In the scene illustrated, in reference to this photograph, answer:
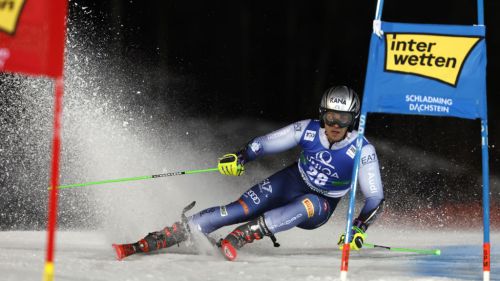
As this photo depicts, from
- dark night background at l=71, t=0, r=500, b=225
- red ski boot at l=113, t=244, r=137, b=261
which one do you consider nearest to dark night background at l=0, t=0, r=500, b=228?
dark night background at l=71, t=0, r=500, b=225

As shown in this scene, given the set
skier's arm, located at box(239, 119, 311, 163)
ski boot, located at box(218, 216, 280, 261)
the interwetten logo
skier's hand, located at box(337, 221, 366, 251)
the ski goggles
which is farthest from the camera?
skier's arm, located at box(239, 119, 311, 163)

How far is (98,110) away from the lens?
937 centimetres

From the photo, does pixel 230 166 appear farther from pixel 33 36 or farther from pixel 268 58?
pixel 268 58

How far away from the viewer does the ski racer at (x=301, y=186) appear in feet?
20.8

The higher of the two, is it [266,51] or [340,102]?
[266,51]

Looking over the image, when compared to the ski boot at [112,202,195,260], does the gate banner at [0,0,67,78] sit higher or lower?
higher

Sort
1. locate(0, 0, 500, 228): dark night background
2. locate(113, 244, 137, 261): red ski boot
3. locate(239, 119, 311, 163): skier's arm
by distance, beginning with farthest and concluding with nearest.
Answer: locate(0, 0, 500, 228): dark night background → locate(239, 119, 311, 163): skier's arm → locate(113, 244, 137, 261): red ski boot

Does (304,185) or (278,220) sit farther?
(304,185)

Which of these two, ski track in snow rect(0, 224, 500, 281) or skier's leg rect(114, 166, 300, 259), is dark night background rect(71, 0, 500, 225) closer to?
ski track in snow rect(0, 224, 500, 281)

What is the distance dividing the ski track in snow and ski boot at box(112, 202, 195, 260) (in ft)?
0.22

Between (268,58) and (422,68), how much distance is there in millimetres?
5646

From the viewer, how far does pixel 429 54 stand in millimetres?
4957

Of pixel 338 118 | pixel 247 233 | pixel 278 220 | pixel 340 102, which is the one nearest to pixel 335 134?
pixel 338 118

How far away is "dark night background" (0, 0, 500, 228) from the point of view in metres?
10.3
